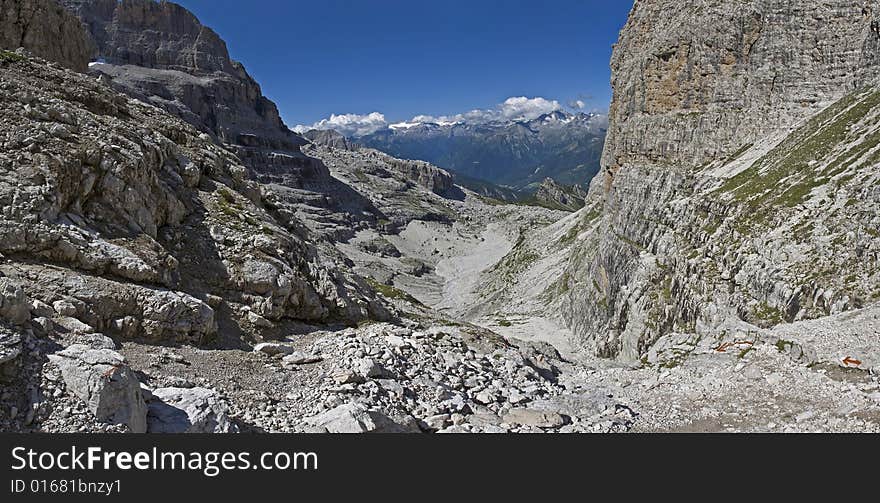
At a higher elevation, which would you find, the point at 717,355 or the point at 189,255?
the point at 189,255

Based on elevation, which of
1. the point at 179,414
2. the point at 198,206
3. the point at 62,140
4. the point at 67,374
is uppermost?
the point at 62,140

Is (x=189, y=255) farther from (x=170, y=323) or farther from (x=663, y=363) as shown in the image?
(x=663, y=363)

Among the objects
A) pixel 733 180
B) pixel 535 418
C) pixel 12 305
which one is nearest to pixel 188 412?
pixel 12 305

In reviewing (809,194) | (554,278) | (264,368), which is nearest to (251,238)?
(264,368)

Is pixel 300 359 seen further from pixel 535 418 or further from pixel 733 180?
pixel 733 180

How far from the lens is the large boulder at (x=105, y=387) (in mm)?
9672

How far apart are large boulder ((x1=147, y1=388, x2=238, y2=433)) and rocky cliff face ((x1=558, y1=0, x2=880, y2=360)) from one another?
75.8ft

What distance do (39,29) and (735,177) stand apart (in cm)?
7667

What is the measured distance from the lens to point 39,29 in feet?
175

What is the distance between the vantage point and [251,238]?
2533cm

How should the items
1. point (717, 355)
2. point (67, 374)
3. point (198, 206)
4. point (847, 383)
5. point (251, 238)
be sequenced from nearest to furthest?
point (67, 374) < point (847, 383) < point (717, 355) < point (251, 238) < point (198, 206)

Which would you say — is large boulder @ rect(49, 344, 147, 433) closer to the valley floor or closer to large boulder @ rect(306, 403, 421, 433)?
the valley floor

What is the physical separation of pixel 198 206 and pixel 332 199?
16350cm

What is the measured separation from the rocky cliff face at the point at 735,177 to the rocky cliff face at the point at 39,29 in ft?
226
